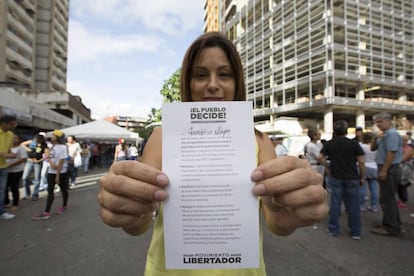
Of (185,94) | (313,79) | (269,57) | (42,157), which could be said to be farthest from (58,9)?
(185,94)

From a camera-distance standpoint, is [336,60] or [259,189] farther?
[336,60]

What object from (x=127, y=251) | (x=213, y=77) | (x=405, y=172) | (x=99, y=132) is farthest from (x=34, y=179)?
(x=405, y=172)

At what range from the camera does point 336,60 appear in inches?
970

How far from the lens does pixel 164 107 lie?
29.0 inches

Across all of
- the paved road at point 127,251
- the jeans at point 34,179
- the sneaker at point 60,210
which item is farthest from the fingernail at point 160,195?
the jeans at point 34,179

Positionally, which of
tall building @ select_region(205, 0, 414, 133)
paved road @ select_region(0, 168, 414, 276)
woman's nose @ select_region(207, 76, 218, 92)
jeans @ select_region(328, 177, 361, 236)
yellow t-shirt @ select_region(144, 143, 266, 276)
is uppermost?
tall building @ select_region(205, 0, 414, 133)

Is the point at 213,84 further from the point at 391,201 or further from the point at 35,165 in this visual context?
the point at 35,165

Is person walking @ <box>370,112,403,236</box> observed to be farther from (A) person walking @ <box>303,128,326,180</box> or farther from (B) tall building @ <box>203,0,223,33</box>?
(B) tall building @ <box>203,0,223,33</box>

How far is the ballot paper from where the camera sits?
28.1 inches

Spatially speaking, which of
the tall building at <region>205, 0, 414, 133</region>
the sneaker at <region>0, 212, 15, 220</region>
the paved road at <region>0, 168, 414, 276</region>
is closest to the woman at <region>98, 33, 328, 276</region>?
the paved road at <region>0, 168, 414, 276</region>

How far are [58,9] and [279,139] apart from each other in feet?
182

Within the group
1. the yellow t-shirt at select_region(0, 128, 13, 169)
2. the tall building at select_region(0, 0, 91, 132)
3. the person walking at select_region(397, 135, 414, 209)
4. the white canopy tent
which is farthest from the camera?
the tall building at select_region(0, 0, 91, 132)

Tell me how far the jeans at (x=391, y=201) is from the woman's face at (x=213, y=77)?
13.1 ft

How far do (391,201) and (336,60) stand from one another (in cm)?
2512
